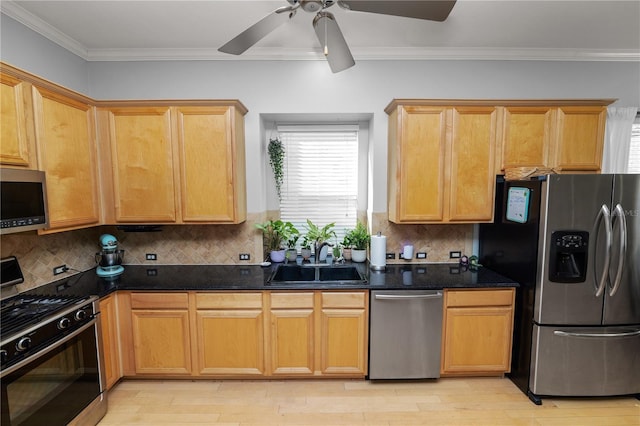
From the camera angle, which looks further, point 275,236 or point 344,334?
point 275,236

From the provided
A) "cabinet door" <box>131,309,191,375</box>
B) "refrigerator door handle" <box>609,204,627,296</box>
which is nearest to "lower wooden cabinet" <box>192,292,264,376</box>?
"cabinet door" <box>131,309,191,375</box>

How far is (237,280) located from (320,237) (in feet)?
2.91

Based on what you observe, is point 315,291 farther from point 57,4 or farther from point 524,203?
point 57,4

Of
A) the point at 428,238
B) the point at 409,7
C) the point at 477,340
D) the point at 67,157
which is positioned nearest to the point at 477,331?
the point at 477,340

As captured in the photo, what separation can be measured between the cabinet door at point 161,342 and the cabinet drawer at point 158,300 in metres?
0.04

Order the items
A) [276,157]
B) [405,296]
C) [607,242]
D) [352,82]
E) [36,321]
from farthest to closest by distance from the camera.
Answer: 1. [276,157]
2. [352,82]
3. [405,296]
4. [607,242]
5. [36,321]

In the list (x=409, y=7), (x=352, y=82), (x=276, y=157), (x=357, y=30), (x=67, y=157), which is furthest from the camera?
(x=276, y=157)

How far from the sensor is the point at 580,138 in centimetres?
235

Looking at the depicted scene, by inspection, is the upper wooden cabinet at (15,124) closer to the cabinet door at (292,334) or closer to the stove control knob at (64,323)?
the stove control knob at (64,323)

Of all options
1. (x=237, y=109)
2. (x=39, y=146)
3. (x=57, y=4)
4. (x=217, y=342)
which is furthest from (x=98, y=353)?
(x=57, y=4)

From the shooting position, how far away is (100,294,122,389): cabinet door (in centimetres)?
207

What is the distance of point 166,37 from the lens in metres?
2.35

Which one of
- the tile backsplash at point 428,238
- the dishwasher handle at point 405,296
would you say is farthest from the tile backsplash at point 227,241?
the dishwasher handle at point 405,296

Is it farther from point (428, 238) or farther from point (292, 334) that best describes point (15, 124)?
point (428, 238)
